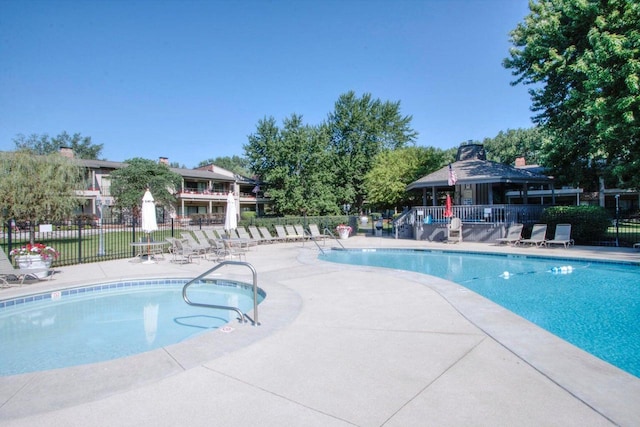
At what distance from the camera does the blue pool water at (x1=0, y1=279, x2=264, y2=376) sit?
5496mm

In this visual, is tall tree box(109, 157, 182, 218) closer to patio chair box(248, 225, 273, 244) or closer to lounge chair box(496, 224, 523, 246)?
patio chair box(248, 225, 273, 244)

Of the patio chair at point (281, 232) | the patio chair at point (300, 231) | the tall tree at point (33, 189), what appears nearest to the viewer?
the tall tree at point (33, 189)

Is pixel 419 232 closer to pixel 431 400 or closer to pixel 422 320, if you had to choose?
pixel 422 320

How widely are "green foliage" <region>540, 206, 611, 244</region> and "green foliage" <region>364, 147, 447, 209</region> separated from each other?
10.1m

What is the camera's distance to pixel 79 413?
120 inches

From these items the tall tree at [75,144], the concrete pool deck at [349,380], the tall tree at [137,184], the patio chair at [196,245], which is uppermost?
the tall tree at [75,144]

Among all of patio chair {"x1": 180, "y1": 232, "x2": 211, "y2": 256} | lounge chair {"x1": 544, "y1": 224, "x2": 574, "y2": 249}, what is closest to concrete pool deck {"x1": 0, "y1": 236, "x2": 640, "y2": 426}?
patio chair {"x1": 180, "y1": 232, "x2": 211, "y2": 256}

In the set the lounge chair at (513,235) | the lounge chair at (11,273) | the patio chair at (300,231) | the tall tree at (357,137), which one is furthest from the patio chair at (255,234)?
the tall tree at (357,137)

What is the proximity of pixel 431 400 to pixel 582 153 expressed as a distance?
62.2 ft

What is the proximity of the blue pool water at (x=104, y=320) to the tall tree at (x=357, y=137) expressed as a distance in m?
30.1

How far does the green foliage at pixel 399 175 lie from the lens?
81.6 ft

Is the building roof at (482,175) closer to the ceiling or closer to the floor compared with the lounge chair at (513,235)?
closer to the ceiling

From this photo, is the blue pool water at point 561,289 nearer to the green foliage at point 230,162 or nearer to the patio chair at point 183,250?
the patio chair at point 183,250

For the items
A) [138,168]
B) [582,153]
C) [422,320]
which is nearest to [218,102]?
[138,168]
